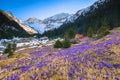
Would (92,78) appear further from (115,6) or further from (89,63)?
(115,6)

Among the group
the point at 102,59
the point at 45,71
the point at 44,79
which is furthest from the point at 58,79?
the point at 102,59

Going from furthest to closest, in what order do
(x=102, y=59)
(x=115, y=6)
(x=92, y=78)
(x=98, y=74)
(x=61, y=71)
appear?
(x=115, y=6) < (x=102, y=59) < (x=61, y=71) < (x=98, y=74) < (x=92, y=78)

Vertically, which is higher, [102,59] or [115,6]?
[115,6]

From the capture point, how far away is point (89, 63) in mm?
15711

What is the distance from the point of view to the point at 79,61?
16.6 metres

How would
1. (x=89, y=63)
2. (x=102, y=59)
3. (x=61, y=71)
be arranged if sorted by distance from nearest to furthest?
(x=61, y=71)
(x=89, y=63)
(x=102, y=59)

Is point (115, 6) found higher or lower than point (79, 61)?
higher

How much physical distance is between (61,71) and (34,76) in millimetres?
2154

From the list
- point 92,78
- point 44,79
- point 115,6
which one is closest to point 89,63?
point 92,78

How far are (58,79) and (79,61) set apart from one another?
15.2 feet

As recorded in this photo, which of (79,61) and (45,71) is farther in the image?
(79,61)

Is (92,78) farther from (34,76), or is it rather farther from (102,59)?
(102,59)

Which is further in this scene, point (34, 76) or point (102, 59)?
point (102, 59)

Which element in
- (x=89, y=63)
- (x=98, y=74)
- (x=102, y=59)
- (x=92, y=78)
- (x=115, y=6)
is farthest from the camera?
(x=115, y=6)
